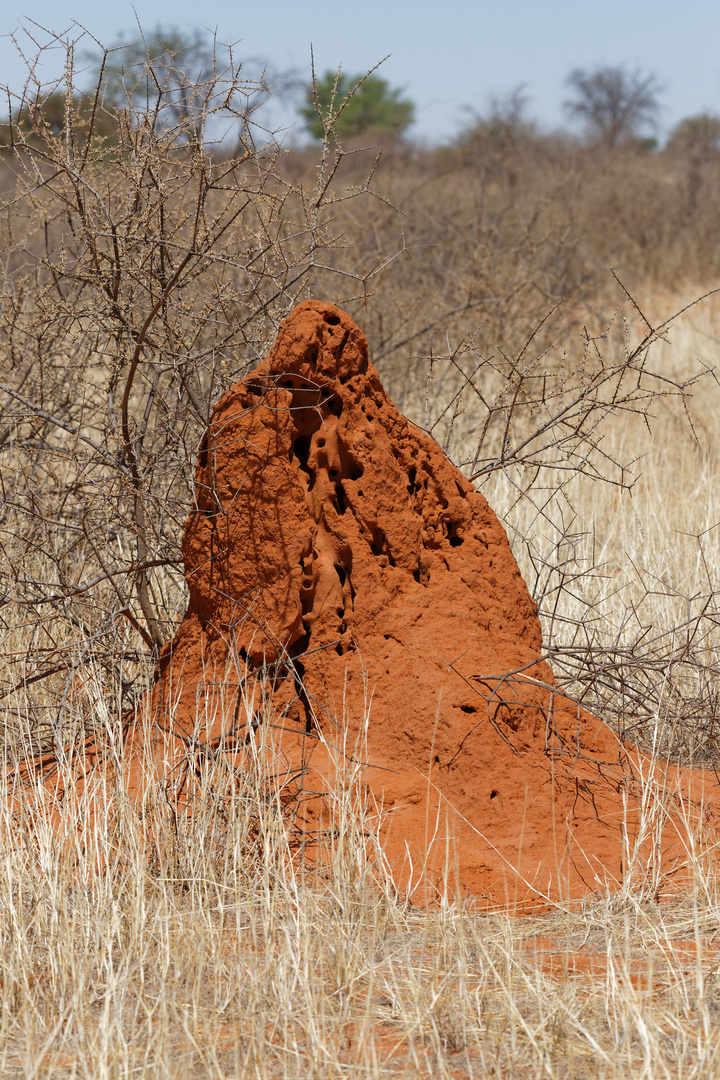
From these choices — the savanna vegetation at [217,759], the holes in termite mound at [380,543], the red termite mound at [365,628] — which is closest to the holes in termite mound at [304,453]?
the red termite mound at [365,628]

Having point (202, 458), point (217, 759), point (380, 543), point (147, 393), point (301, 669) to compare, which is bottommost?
point (217, 759)

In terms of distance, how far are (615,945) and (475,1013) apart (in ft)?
1.73

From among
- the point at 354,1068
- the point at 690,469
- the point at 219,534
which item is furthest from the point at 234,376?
the point at 690,469

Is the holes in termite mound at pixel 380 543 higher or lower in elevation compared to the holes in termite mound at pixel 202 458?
lower

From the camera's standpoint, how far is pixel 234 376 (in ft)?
15.1

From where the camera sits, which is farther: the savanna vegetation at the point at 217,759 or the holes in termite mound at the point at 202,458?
the holes in termite mound at the point at 202,458

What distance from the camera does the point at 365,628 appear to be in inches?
135

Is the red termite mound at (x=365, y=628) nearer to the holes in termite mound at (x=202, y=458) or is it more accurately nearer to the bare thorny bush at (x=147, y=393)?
the holes in termite mound at (x=202, y=458)

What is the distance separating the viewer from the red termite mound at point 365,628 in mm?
3229

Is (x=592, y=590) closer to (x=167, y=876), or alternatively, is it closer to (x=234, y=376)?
(x=234, y=376)

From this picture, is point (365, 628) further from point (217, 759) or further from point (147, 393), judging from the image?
point (147, 393)

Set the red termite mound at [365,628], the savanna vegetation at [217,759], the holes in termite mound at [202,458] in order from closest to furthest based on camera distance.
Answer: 1. the savanna vegetation at [217,759]
2. the red termite mound at [365,628]
3. the holes in termite mound at [202,458]

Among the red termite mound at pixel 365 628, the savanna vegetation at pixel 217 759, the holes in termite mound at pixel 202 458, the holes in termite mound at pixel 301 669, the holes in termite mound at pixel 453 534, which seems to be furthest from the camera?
the holes in termite mound at pixel 453 534

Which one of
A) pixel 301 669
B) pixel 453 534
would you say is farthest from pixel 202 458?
pixel 453 534
